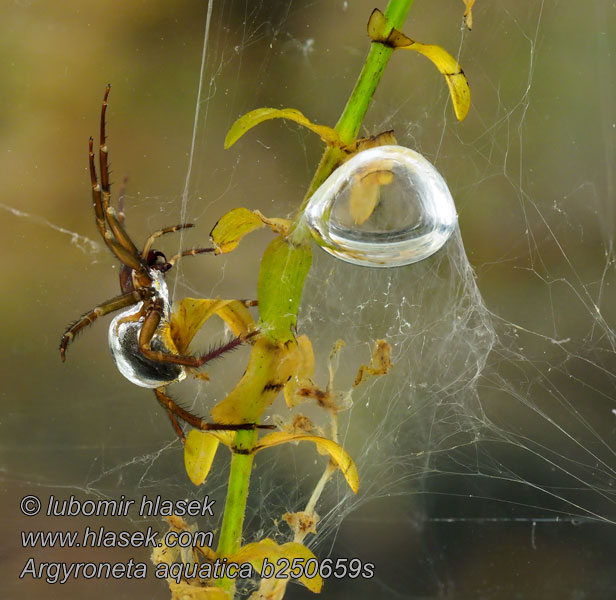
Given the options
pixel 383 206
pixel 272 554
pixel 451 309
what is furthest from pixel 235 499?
pixel 451 309

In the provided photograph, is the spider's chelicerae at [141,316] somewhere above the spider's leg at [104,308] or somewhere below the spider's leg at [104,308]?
above

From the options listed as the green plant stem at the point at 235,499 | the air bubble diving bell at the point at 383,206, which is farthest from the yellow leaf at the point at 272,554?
the air bubble diving bell at the point at 383,206

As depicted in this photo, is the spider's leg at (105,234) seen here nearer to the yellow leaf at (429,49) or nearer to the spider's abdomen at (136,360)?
the spider's abdomen at (136,360)

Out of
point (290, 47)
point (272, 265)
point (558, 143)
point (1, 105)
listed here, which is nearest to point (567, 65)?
point (558, 143)

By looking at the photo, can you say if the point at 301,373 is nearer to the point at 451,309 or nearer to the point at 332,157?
the point at 332,157

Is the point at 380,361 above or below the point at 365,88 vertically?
below

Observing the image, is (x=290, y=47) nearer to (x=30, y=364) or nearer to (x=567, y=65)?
(x=567, y=65)
